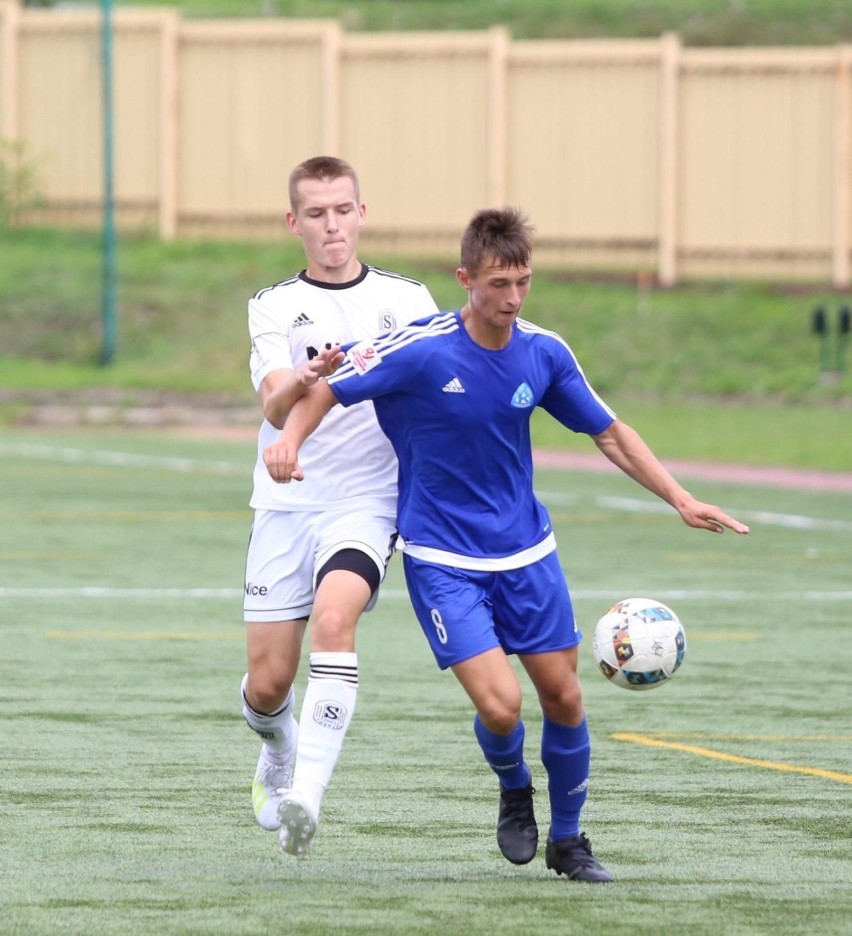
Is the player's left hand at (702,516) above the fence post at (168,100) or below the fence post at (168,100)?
below

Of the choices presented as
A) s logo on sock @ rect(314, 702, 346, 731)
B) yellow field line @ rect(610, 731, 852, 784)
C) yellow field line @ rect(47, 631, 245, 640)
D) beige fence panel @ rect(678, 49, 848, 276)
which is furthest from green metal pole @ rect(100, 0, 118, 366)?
s logo on sock @ rect(314, 702, 346, 731)

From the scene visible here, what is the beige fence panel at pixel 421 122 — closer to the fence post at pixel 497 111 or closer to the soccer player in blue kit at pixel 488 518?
the fence post at pixel 497 111

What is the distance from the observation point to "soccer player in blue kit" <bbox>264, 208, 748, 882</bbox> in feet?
20.9

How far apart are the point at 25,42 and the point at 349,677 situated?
30.7 meters

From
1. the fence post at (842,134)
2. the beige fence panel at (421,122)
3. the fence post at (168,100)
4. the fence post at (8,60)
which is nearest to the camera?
the fence post at (842,134)

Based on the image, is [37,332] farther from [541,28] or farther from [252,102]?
[541,28]

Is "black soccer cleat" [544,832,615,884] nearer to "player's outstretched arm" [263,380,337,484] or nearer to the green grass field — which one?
the green grass field

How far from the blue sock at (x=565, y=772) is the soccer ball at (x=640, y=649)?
542mm

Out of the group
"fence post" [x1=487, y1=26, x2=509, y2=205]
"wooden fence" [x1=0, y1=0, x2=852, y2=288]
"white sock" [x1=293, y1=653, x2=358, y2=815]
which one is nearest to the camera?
"white sock" [x1=293, y1=653, x2=358, y2=815]

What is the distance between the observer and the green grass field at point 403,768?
602 centimetres

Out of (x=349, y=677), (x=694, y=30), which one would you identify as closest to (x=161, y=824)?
(x=349, y=677)

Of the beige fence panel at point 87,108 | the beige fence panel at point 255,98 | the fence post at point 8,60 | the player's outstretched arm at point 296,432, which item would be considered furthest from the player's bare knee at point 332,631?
the fence post at point 8,60

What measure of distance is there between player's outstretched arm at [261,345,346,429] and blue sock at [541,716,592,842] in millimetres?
1206

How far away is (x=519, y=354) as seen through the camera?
21.3 ft
